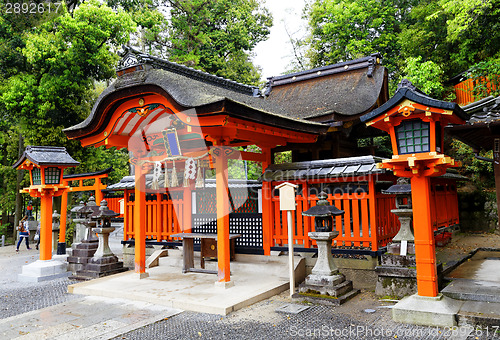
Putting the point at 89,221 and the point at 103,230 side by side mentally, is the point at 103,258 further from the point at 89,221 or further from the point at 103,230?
the point at 89,221

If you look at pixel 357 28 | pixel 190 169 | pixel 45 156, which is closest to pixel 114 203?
pixel 45 156

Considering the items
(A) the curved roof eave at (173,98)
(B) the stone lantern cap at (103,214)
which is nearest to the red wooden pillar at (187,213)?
(B) the stone lantern cap at (103,214)

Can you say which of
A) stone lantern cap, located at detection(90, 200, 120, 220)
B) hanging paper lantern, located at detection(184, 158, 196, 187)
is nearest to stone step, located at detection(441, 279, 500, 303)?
hanging paper lantern, located at detection(184, 158, 196, 187)

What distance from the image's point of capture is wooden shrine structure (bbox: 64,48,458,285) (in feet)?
22.7

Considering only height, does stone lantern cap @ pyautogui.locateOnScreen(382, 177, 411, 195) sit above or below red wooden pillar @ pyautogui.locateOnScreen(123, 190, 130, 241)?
above

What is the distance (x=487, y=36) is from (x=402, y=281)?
13201mm

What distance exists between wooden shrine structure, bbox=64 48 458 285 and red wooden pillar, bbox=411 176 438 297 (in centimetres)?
156

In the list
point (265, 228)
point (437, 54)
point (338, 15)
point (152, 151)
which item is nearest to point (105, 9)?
point (152, 151)

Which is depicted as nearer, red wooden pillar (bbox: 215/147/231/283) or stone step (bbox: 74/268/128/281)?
red wooden pillar (bbox: 215/147/231/283)

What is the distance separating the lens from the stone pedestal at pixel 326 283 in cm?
620

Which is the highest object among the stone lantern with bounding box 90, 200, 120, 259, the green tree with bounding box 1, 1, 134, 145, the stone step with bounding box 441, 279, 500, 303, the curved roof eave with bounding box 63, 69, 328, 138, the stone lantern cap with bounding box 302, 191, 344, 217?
the green tree with bounding box 1, 1, 134, 145

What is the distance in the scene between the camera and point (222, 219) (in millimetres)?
6961

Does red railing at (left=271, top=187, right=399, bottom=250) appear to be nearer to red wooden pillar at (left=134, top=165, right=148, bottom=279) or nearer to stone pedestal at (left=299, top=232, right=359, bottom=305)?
stone pedestal at (left=299, top=232, right=359, bottom=305)

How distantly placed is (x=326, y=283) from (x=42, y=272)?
25.4 feet
